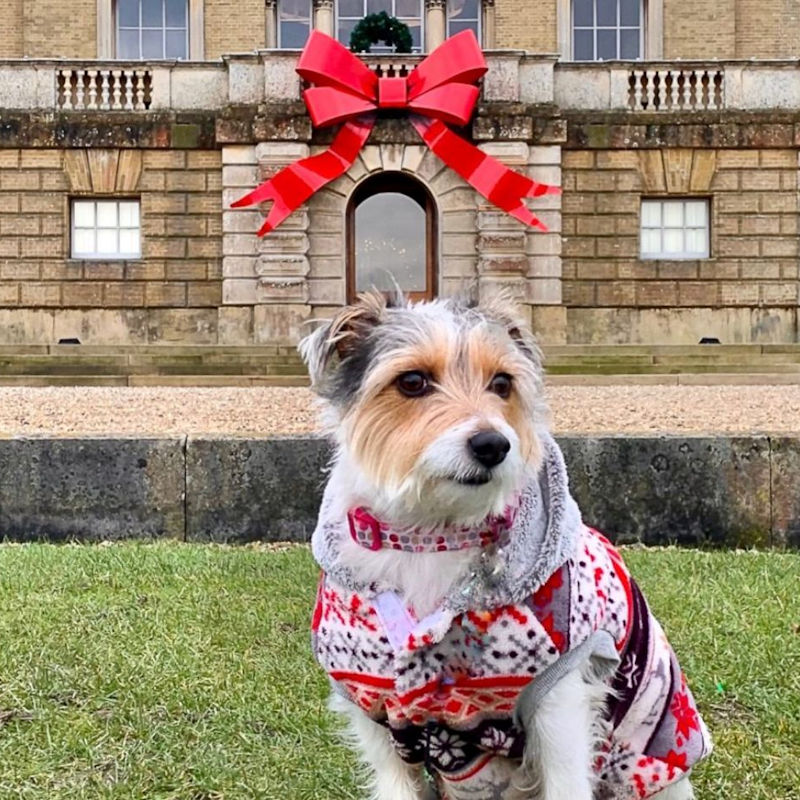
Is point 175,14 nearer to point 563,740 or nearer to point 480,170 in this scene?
point 480,170

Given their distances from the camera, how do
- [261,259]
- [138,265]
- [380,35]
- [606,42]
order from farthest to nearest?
[606,42], [380,35], [138,265], [261,259]

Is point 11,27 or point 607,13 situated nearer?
point 11,27

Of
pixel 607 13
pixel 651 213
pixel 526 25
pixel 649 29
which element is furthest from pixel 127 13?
pixel 651 213

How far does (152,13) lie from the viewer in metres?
22.2

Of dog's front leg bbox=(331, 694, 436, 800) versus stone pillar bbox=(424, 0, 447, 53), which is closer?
dog's front leg bbox=(331, 694, 436, 800)

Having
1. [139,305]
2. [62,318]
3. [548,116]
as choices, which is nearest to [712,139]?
[548,116]

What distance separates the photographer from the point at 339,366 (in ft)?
7.31

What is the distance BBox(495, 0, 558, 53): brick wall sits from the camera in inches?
847

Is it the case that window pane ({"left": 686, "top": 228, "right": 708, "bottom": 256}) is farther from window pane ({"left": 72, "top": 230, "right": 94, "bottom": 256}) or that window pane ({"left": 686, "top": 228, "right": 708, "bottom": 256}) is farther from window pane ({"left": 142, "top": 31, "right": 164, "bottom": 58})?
window pane ({"left": 142, "top": 31, "right": 164, "bottom": 58})

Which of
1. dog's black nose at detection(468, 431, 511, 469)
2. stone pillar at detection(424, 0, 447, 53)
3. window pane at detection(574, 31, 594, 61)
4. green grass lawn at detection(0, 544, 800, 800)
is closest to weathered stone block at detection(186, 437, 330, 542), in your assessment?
green grass lawn at detection(0, 544, 800, 800)

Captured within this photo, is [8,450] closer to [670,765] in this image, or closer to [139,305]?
[670,765]

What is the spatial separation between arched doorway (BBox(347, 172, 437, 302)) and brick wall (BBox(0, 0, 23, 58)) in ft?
29.7

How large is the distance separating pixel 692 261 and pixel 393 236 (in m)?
5.79

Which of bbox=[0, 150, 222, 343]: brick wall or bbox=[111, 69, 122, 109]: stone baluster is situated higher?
bbox=[111, 69, 122, 109]: stone baluster
